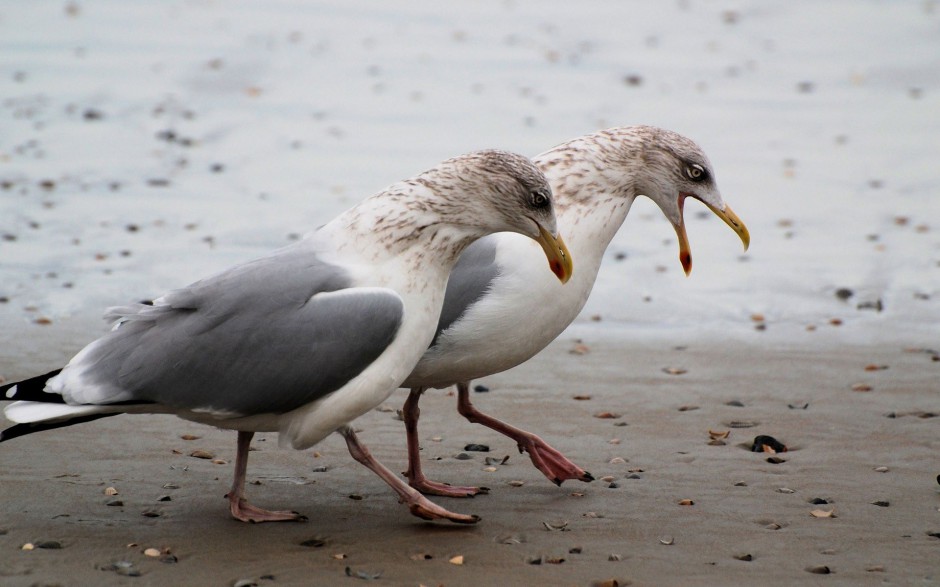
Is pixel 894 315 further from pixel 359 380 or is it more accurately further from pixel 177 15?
pixel 177 15

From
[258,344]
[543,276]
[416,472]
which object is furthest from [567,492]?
[258,344]

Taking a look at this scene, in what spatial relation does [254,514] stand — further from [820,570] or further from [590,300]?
[590,300]

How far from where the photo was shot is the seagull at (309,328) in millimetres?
5426

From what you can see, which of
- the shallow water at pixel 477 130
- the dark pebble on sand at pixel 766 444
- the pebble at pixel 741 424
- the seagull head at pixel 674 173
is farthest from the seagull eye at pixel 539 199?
the shallow water at pixel 477 130

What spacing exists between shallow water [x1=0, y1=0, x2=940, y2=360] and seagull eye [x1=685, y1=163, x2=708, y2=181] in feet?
8.30

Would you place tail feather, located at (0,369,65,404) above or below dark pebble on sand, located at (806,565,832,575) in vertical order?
above

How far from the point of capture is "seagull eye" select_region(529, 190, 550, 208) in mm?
5586

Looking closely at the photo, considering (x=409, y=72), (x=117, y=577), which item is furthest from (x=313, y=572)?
(x=409, y=72)

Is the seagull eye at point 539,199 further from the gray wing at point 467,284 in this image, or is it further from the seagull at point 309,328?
the gray wing at point 467,284

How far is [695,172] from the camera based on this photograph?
6.38m

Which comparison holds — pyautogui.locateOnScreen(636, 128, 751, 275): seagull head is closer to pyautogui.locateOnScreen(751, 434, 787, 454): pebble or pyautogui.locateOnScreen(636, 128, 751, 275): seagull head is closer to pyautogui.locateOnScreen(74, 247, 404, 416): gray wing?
A: pyautogui.locateOnScreen(751, 434, 787, 454): pebble

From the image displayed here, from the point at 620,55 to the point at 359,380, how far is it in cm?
1277

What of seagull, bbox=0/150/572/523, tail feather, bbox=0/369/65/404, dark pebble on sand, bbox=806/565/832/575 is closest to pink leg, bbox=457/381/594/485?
seagull, bbox=0/150/572/523

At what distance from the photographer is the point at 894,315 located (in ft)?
30.2
